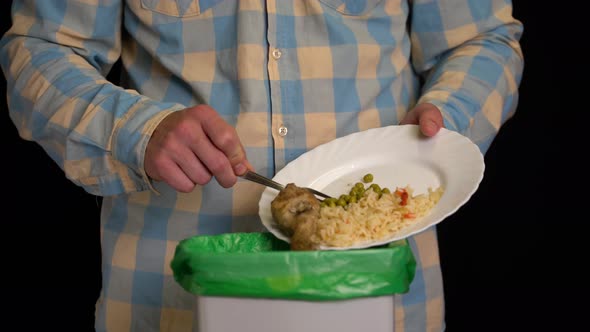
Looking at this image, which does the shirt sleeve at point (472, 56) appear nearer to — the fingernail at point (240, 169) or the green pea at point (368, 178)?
the green pea at point (368, 178)

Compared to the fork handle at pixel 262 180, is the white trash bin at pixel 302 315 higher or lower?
lower

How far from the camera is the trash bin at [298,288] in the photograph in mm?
882

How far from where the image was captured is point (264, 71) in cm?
125

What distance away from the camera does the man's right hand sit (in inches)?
40.7

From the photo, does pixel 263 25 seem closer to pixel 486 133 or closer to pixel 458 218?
pixel 486 133

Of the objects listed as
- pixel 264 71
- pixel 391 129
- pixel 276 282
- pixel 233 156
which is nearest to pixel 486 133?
pixel 391 129

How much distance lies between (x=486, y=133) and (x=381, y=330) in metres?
0.55

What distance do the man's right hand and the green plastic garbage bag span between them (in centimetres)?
17

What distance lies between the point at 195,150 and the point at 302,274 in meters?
0.25

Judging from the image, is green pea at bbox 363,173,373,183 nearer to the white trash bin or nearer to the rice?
the rice

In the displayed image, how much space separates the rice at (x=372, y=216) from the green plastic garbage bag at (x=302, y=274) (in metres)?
0.06

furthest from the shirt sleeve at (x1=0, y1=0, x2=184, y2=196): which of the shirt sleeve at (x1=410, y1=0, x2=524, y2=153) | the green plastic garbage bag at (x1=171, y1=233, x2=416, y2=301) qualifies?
the shirt sleeve at (x1=410, y1=0, x2=524, y2=153)

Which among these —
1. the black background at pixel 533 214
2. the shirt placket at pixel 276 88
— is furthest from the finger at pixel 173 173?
the black background at pixel 533 214

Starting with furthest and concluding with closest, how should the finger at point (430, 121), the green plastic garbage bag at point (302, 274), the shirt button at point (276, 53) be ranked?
1. the shirt button at point (276, 53)
2. the finger at point (430, 121)
3. the green plastic garbage bag at point (302, 274)
